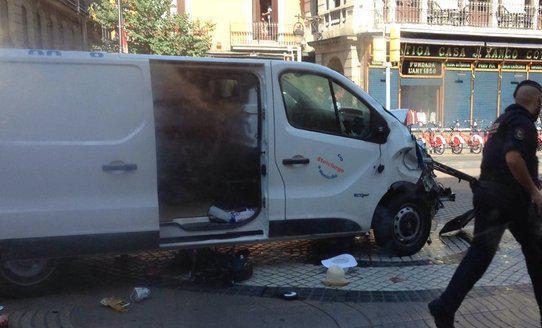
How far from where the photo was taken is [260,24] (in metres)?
26.9

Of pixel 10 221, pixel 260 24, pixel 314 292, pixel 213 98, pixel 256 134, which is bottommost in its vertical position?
pixel 314 292

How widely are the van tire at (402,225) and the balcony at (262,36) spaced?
21.5 metres

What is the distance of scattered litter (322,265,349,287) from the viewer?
16.4 feet

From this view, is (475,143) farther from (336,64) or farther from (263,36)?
(263,36)

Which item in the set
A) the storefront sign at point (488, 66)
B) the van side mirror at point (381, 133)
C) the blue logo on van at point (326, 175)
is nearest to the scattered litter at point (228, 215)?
the blue logo on van at point (326, 175)

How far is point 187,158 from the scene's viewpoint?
5.85m

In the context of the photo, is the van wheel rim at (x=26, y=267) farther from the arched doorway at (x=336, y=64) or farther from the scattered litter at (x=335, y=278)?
the arched doorway at (x=336, y=64)

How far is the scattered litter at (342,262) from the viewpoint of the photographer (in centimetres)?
541

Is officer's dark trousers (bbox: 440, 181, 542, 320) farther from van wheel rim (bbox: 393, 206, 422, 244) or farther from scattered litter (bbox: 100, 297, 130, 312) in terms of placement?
scattered litter (bbox: 100, 297, 130, 312)

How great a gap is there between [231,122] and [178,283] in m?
1.82

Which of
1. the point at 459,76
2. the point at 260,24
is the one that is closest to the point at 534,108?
the point at 459,76

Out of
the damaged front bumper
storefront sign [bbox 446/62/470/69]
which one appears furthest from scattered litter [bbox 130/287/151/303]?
storefront sign [bbox 446/62/470/69]

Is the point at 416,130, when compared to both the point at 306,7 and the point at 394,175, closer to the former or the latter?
the point at 306,7

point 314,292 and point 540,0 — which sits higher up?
point 540,0
